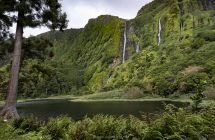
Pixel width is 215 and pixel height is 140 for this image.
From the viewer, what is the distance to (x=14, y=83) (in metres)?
24.9

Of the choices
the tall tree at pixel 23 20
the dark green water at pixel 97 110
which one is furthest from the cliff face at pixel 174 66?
the tall tree at pixel 23 20

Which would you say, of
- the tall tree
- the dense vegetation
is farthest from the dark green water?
the dense vegetation

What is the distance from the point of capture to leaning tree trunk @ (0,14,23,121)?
76.6 ft

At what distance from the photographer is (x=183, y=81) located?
11838cm

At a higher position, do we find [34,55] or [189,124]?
[34,55]

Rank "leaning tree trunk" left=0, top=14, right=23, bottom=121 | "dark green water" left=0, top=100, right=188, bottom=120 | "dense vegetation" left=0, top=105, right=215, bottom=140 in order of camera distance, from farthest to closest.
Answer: "dark green water" left=0, top=100, right=188, bottom=120
"leaning tree trunk" left=0, top=14, right=23, bottom=121
"dense vegetation" left=0, top=105, right=215, bottom=140

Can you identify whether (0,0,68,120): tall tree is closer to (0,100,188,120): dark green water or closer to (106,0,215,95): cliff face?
(0,100,188,120): dark green water

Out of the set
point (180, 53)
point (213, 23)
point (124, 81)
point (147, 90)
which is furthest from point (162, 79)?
point (213, 23)

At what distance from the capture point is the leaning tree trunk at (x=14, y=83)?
2336cm

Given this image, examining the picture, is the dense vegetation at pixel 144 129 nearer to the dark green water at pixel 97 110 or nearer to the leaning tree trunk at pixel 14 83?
the leaning tree trunk at pixel 14 83

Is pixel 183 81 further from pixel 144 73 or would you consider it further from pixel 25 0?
pixel 25 0

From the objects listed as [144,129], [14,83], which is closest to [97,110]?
[14,83]

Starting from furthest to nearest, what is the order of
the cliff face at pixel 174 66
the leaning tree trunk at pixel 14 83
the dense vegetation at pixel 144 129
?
the cliff face at pixel 174 66
the leaning tree trunk at pixel 14 83
the dense vegetation at pixel 144 129

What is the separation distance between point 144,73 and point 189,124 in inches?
6137
